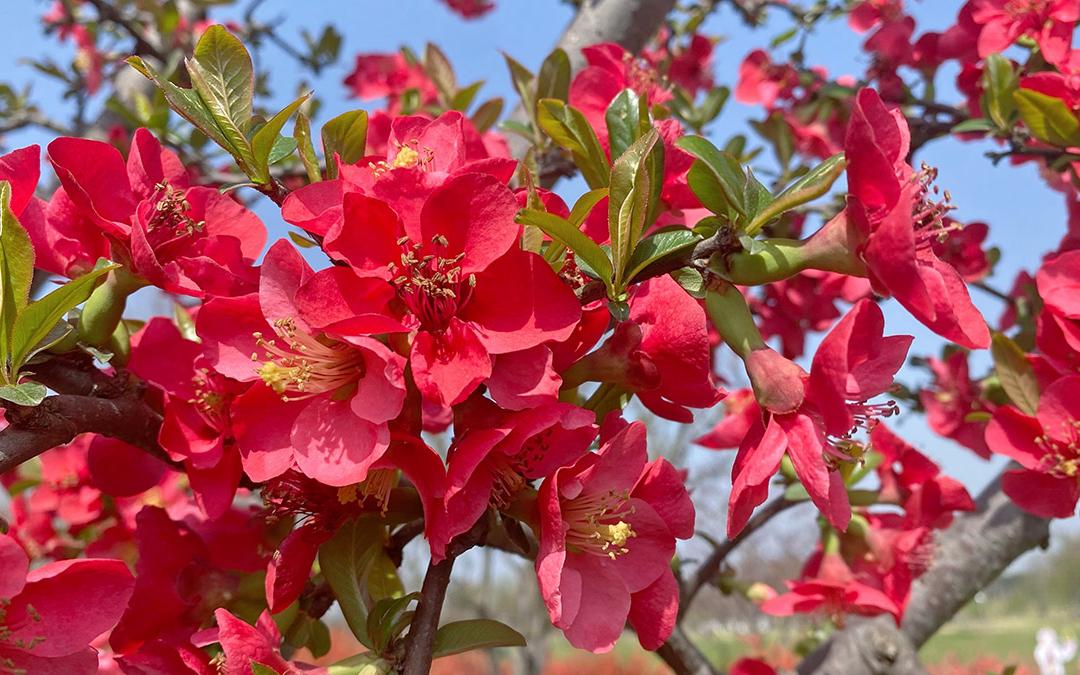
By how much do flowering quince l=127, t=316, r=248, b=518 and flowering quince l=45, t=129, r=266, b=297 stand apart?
0.22 ft

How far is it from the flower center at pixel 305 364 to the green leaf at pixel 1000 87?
3.55 ft

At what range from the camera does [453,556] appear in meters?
0.62

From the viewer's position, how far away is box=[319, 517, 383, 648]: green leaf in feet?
2.10

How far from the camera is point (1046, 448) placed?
93 cm

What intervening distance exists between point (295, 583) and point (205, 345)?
0.20 m

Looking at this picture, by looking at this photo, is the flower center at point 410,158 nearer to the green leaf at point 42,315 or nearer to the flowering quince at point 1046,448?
the green leaf at point 42,315

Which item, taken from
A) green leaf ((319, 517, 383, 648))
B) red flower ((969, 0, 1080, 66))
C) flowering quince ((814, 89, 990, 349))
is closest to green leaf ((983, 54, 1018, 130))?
red flower ((969, 0, 1080, 66))

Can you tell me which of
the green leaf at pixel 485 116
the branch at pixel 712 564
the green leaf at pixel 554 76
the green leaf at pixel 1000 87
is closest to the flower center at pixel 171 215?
the green leaf at pixel 554 76

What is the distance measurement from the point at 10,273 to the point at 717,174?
499mm

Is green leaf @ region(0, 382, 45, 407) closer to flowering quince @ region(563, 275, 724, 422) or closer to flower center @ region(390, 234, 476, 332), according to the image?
flower center @ region(390, 234, 476, 332)

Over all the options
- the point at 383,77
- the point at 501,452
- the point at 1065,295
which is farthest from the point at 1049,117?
the point at 383,77

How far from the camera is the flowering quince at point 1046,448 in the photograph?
900 millimetres

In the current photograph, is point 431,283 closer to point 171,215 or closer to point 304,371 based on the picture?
point 304,371

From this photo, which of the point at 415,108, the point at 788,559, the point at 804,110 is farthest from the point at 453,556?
the point at 788,559
